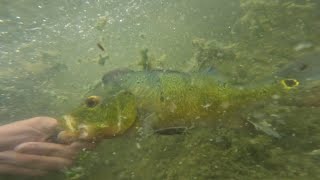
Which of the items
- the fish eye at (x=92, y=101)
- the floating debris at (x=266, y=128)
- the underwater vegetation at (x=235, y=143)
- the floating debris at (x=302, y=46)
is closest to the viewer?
the underwater vegetation at (x=235, y=143)

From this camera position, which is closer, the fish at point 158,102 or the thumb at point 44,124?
the fish at point 158,102

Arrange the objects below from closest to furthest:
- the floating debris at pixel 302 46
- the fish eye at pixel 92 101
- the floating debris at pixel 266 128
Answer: the floating debris at pixel 266 128 < the fish eye at pixel 92 101 < the floating debris at pixel 302 46

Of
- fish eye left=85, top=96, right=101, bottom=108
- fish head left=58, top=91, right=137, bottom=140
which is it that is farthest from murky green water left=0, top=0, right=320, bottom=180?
fish eye left=85, top=96, right=101, bottom=108

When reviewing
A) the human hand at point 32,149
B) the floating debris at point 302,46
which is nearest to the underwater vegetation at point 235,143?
the human hand at point 32,149

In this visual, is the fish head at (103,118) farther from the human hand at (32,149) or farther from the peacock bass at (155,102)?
the human hand at (32,149)

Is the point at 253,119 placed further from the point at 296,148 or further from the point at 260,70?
the point at 260,70

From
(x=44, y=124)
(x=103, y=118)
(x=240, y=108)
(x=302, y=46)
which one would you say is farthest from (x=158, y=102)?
(x=302, y=46)

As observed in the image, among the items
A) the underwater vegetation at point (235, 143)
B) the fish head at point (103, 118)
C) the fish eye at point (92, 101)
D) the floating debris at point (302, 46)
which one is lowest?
the underwater vegetation at point (235, 143)

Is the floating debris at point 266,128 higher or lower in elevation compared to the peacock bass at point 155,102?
lower

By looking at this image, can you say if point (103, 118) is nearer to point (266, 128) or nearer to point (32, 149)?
point (32, 149)
